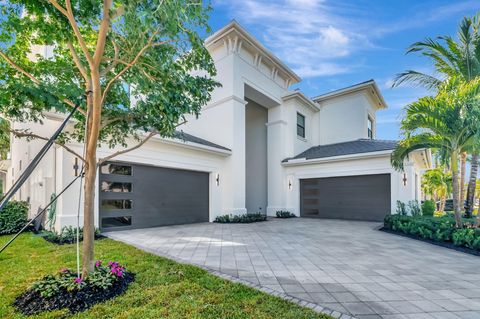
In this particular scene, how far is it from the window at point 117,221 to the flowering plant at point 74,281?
4.63 metres

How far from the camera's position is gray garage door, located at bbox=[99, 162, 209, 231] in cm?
792

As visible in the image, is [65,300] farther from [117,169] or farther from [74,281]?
[117,169]

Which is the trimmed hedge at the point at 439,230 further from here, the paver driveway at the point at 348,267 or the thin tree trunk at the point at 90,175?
the thin tree trunk at the point at 90,175

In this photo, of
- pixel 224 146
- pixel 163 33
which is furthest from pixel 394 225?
pixel 163 33

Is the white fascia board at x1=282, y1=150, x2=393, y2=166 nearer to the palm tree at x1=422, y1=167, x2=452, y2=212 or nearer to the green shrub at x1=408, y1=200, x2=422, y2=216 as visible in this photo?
the green shrub at x1=408, y1=200, x2=422, y2=216

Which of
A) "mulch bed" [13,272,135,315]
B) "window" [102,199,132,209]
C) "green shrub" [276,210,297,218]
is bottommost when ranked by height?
"green shrub" [276,210,297,218]

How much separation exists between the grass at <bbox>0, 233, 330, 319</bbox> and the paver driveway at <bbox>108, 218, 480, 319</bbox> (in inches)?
18.5

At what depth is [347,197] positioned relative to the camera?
1190 cm

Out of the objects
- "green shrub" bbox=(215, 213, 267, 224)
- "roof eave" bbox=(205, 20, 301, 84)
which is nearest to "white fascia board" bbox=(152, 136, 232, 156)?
"green shrub" bbox=(215, 213, 267, 224)

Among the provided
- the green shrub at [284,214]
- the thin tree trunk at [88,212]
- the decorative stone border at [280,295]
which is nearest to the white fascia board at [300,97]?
the green shrub at [284,214]

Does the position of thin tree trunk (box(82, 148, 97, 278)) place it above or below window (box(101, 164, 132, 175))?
below

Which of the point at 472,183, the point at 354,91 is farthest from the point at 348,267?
the point at 354,91

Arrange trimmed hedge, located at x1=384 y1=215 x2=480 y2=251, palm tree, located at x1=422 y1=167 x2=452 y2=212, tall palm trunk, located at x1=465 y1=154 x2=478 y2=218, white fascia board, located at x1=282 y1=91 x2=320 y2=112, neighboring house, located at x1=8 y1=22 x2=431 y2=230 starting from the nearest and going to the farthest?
trimmed hedge, located at x1=384 y1=215 x2=480 y2=251 → neighboring house, located at x1=8 y1=22 x2=431 y2=230 → tall palm trunk, located at x1=465 y1=154 x2=478 y2=218 → white fascia board, located at x1=282 y1=91 x2=320 y2=112 → palm tree, located at x1=422 y1=167 x2=452 y2=212

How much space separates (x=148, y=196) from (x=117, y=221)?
1.29m
